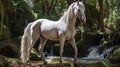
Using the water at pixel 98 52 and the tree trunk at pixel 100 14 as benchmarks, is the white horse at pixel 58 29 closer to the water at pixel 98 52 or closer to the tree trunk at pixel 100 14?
the water at pixel 98 52

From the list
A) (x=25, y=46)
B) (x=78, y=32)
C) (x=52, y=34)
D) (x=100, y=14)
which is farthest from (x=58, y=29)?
(x=100, y=14)

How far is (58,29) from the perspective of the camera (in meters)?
8.56

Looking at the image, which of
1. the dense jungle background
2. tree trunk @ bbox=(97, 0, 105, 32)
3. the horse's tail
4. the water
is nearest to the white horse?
the horse's tail

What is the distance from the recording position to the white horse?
26.8ft

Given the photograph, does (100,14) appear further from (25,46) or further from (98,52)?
(25,46)

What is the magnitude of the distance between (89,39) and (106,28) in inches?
146

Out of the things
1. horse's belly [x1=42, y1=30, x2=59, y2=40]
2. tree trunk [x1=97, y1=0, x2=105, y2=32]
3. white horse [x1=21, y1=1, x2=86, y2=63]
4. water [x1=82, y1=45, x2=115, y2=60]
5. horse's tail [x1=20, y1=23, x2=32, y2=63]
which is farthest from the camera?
tree trunk [x1=97, y1=0, x2=105, y2=32]

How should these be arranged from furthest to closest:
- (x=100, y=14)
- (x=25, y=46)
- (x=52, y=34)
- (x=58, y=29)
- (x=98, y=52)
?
1. (x=100, y=14)
2. (x=98, y=52)
3. (x=25, y=46)
4. (x=52, y=34)
5. (x=58, y=29)

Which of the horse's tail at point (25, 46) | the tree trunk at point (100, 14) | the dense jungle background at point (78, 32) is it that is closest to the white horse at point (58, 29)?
the horse's tail at point (25, 46)

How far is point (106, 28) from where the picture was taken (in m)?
24.5

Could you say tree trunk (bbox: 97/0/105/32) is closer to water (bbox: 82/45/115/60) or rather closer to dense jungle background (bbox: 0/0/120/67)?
dense jungle background (bbox: 0/0/120/67)

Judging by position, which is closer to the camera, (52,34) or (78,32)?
(52,34)

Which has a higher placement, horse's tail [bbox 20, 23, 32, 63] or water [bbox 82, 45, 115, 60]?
horse's tail [bbox 20, 23, 32, 63]

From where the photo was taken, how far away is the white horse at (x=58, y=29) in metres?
8.16
